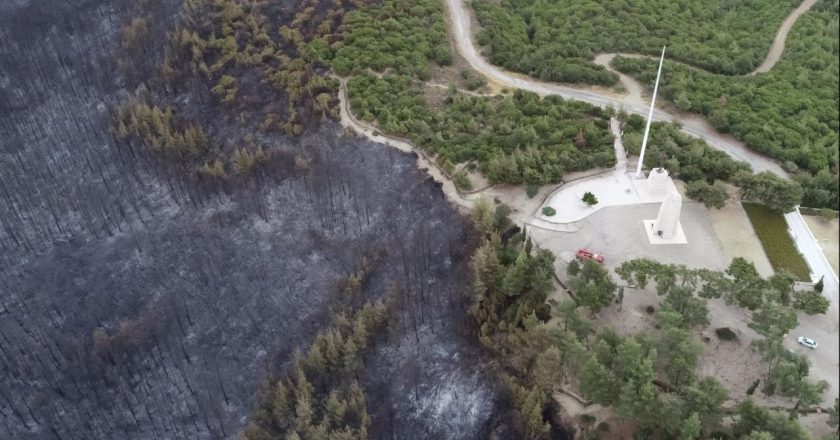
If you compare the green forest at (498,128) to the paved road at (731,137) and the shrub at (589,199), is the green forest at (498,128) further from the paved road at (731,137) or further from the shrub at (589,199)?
the paved road at (731,137)

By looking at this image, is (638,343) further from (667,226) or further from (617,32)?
(617,32)

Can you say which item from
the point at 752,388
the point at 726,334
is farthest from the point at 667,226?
Answer: the point at 752,388

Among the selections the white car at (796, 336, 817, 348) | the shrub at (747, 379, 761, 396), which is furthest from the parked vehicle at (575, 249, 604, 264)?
the white car at (796, 336, 817, 348)

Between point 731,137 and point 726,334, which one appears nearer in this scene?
point 726,334

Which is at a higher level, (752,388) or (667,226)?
(667,226)

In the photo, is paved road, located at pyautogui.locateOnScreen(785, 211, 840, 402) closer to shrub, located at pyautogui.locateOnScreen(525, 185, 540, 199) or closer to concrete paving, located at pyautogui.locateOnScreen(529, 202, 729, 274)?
concrete paving, located at pyautogui.locateOnScreen(529, 202, 729, 274)

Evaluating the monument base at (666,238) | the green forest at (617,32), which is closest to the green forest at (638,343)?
the monument base at (666,238)
